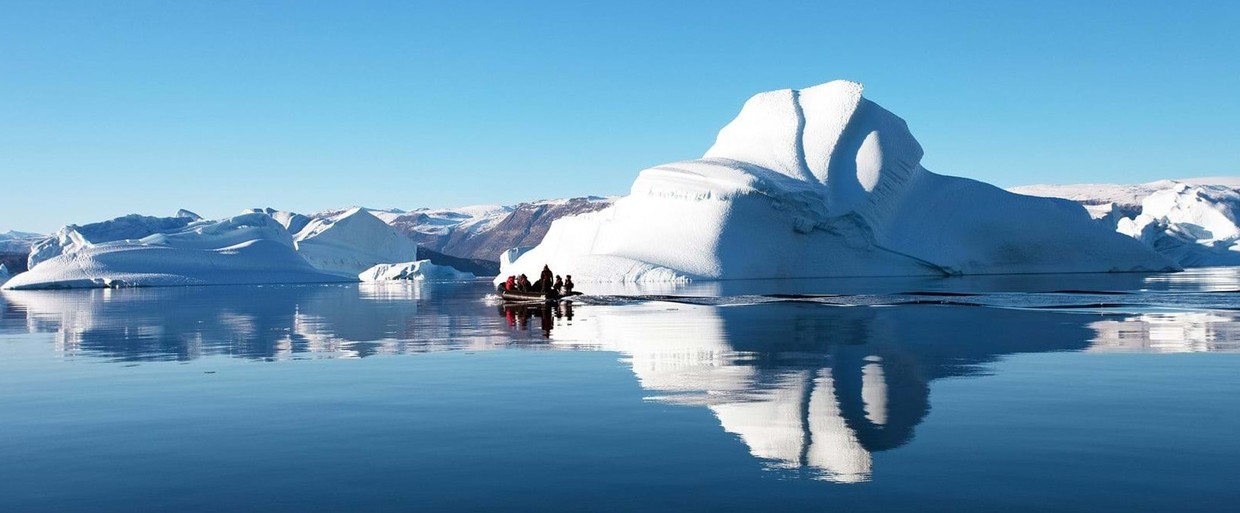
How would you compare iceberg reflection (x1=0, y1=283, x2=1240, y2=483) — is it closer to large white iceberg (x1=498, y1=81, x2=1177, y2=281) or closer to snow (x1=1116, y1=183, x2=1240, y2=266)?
large white iceberg (x1=498, y1=81, x2=1177, y2=281)

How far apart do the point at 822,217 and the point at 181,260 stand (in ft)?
145

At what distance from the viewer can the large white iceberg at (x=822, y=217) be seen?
168ft

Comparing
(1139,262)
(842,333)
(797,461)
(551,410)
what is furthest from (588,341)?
(1139,262)

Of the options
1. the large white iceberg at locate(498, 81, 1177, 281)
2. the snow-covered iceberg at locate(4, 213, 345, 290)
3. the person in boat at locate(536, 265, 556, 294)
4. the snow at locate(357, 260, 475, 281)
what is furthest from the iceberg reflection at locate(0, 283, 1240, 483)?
the snow at locate(357, 260, 475, 281)

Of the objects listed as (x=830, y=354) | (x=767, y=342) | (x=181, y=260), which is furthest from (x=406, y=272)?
(x=830, y=354)

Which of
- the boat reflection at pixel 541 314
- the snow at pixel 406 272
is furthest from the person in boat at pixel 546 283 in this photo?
the snow at pixel 406 272

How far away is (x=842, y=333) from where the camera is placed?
1458cm

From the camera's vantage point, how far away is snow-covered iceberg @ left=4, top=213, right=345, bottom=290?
226 feet

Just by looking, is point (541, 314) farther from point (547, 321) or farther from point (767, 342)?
point (767, 342)

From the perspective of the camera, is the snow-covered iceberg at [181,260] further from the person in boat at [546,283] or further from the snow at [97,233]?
the person in boat at [546,283]

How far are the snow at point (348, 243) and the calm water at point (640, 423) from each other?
88.1 metres

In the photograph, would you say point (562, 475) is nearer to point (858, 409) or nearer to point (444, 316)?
point (858, 409)

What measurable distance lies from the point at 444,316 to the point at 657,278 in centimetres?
2326

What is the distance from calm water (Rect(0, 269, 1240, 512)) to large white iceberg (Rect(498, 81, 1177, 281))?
34999mm
